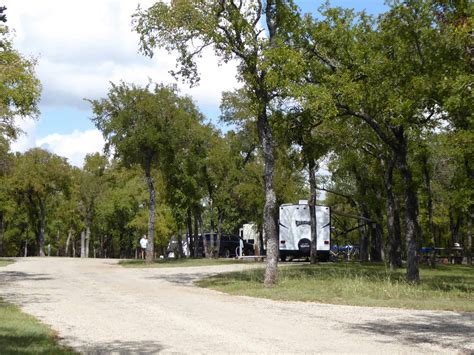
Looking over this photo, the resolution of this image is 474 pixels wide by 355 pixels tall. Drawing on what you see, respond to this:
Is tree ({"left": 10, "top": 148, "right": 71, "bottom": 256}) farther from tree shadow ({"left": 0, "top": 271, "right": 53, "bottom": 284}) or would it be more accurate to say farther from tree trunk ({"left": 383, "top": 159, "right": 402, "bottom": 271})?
tree trunk ({"left": 383, "top": 159, "right": 402, "bottom": 271})

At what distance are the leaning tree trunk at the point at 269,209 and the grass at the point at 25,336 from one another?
324 inches

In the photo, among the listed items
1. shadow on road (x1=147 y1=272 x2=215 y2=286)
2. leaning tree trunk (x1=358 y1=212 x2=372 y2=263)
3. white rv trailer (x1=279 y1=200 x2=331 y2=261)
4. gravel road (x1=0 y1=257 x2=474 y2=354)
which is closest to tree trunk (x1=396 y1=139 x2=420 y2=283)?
gravel road (x1=0 y1=257 x2=474 y2=354)

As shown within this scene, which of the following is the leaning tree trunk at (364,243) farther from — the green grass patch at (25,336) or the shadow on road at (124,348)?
the shadow on road at (124,348)

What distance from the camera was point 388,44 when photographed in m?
18.4

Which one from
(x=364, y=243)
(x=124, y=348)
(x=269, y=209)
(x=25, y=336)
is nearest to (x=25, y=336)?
(x=25, y=336)

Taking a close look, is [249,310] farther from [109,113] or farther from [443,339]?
[109,113]

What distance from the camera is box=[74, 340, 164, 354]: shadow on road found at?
762 centimetres

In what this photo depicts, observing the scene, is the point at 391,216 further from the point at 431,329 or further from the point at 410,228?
the point at 431,329

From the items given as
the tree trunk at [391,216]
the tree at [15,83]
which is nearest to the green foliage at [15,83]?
the tree at [15,83]

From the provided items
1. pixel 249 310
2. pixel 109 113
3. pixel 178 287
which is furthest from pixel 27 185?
pixel 249 310

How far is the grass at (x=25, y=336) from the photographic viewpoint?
295 inches

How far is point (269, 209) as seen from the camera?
1822 centimetres

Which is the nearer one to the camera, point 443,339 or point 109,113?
point 443,339

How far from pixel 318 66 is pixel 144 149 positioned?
14.5 meters
